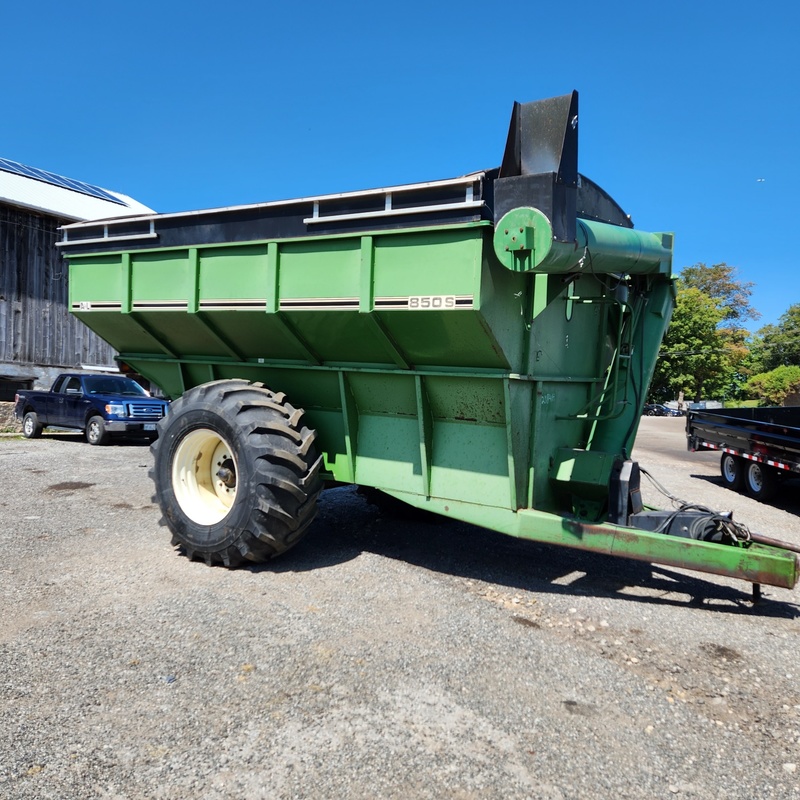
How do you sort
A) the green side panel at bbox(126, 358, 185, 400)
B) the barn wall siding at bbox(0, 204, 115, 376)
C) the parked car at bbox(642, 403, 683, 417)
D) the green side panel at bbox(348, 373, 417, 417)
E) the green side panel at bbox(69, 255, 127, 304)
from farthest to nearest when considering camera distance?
the parked car at bbox(642, 403, 683, 417), the barn wall siding at bbox(0, 204, 115, 376), the green side panel at bbox(126, 358, 185, 400), the green side panel at bbox(69, 255, 127, 304), the green side panel at bbox(348, 373, 417, 417)

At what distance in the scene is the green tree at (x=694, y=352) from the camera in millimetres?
45812

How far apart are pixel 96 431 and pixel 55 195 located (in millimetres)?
11093

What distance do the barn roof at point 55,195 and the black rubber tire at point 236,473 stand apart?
1448 centimetres

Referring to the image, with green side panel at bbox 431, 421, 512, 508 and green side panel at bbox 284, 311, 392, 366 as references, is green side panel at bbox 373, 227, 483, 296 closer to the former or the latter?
green side panel at bbox 284, 311, 392, 366

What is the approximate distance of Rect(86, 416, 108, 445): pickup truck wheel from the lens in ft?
45.7

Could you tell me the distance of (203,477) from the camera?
5.84 metres

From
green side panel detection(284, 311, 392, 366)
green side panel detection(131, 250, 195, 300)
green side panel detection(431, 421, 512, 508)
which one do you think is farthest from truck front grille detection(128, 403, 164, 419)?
green side panel detection(431, 421, 512, 508)

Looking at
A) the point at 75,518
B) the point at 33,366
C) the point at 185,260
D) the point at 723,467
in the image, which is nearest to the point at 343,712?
the point at 185,260

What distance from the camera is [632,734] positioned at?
3.09 metres

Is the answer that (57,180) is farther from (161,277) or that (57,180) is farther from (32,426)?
(161,277)

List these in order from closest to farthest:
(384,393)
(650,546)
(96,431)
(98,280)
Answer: (650,546), (384,393), (98,280), (96,431)

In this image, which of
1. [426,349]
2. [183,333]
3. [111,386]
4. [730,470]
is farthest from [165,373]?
[730,470]

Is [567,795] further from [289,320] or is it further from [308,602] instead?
[289,320]

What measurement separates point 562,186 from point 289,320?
91.5 inches
